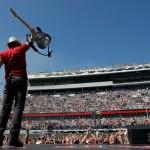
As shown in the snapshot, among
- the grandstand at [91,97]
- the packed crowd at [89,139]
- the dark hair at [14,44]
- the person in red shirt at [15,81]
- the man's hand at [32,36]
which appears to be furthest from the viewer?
the grandstand at [91,97]

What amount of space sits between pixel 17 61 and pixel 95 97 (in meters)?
77.2

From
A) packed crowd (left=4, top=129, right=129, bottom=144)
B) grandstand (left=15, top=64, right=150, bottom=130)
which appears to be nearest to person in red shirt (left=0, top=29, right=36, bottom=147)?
packed crowd (left=4, top=129, right=129, bottom=144)

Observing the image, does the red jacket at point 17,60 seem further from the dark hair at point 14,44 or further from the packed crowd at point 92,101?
the packed crowd at point 92,101

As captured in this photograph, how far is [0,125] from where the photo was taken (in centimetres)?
697

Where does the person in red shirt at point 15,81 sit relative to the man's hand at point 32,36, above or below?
below

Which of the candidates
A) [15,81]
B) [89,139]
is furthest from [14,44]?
[89,139]

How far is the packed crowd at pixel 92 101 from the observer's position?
251 feet

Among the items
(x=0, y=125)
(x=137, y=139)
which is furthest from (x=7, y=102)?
(x=137, y=139)

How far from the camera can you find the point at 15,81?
22.7 ft

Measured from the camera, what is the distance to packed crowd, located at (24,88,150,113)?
76500 millimetres

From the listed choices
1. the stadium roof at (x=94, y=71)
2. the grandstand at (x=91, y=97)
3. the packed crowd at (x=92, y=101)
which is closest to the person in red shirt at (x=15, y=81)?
the grandstand at (x=91, y=97)

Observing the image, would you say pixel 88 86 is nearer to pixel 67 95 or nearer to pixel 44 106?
pixel 67 95

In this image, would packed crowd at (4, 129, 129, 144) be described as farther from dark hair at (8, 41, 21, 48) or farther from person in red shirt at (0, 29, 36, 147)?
dark hair at (8, 41, 21, 48)

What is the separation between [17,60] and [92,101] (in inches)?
2944
